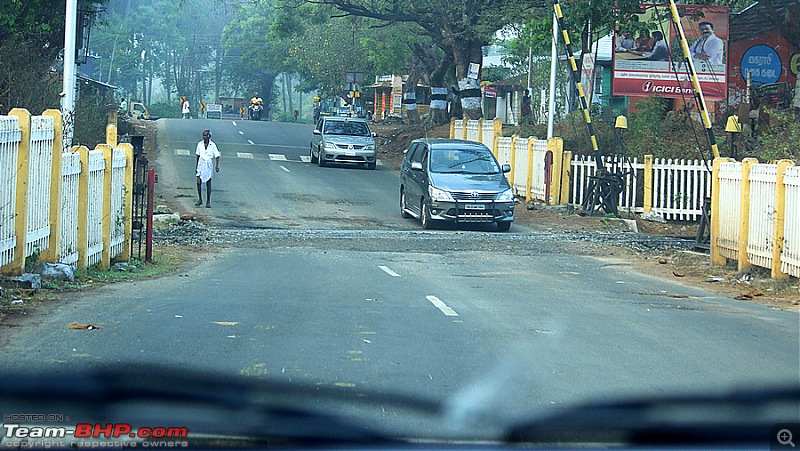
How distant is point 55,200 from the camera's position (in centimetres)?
1106

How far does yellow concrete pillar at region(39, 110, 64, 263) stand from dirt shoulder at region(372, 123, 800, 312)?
830 cm

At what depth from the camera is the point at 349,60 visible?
73875 mm

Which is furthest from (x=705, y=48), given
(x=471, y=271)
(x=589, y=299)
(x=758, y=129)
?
(x=589, y=299)

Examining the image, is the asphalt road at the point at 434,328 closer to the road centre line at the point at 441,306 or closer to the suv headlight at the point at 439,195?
the road centre line at the point at 441,306

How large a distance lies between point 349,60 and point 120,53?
38.5 metres

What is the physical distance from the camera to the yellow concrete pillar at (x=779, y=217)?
13.1 metres

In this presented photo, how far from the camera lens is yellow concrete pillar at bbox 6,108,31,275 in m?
10.1

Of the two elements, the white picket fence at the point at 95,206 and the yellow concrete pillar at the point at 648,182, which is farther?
the yellow concrete pillar at the point at 648,182

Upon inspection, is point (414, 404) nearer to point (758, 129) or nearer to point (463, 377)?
point (463, 377)

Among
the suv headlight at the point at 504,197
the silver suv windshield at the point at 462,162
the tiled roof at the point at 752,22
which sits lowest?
the suv headlight at the point at 504,197

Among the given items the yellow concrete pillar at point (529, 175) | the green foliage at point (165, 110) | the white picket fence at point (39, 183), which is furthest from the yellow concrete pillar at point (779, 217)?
the green foliage at point (165, 110)

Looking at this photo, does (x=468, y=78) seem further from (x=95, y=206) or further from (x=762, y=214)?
(x=95, y=206)

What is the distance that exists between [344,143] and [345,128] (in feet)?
4.18

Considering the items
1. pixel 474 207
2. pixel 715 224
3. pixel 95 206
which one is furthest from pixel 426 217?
pixel 95 206
